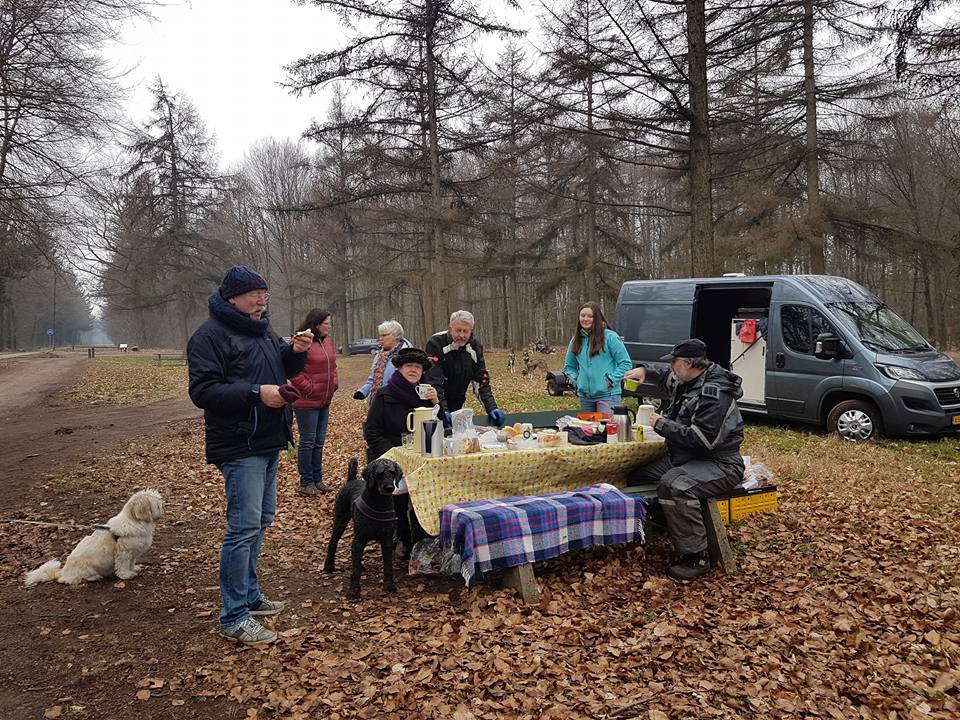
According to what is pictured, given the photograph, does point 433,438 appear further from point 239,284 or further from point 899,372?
point 899,372

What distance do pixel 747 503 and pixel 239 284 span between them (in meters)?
4.38

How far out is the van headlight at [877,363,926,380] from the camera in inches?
319

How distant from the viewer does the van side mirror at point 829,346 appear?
28.4ft

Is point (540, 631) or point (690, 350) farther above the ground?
point (690, 350)

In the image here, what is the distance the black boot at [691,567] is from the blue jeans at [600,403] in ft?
7.01

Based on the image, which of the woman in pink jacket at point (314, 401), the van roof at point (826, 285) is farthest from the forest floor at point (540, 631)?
the van roof at point (826, 285)

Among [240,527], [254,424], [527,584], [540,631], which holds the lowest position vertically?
[540,631]

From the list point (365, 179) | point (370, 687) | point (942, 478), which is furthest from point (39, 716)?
point (365, 179)

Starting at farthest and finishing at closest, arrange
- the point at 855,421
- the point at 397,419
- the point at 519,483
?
the point at 855,421 → the point at 397,419 → the point at 519,483

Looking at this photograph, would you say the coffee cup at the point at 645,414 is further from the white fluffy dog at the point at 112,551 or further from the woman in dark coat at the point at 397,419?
the white fluffy dog at the point at 112,551

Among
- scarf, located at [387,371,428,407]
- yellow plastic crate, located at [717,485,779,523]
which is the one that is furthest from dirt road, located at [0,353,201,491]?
yellow plastic crate, located at [717,485,779,523]

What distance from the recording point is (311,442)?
7.06 m

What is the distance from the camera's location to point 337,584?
475 cm

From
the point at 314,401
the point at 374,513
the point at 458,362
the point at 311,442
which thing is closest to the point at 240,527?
the point at 374,513
